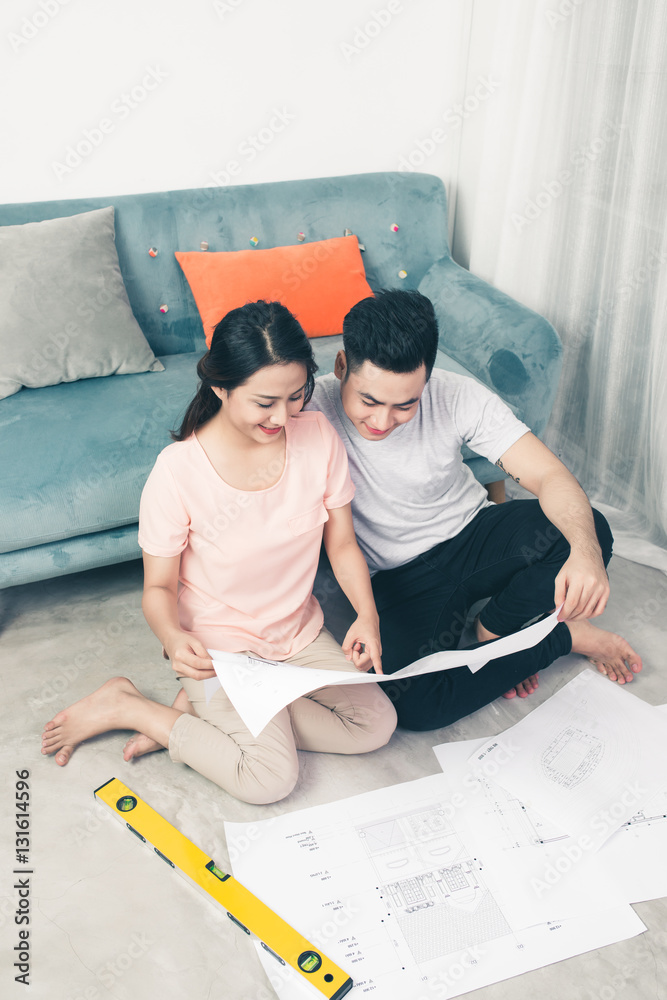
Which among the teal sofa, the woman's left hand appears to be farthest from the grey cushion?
the woman's left hand

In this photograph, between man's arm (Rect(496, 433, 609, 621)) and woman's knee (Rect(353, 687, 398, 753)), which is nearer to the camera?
man's arm (Rect(496, 433, 609, 621))

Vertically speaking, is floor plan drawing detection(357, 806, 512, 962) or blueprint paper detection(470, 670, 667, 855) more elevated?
blueprint paper detection(470, 670, 667, 855)

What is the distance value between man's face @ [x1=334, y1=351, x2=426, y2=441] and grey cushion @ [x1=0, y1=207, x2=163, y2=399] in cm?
81

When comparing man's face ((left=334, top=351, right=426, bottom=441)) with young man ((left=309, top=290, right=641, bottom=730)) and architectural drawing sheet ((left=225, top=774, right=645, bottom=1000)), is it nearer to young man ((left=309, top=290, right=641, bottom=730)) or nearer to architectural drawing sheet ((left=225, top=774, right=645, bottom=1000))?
young man ((left=309, top=290, right=641, bottom=730))

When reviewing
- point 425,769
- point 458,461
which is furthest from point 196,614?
point 458,461

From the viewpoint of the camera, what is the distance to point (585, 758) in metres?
1.40

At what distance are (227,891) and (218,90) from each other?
211 centimetres

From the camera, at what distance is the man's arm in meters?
1.26

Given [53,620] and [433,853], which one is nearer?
[433,853]

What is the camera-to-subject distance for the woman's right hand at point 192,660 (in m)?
1.21

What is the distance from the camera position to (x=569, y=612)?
127cm

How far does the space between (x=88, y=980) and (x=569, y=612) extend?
90 centimetres

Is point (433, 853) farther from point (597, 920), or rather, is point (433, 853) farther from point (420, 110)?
point (420, 110)

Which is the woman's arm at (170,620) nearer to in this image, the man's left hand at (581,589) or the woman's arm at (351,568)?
the woman's arm at (351,568)
